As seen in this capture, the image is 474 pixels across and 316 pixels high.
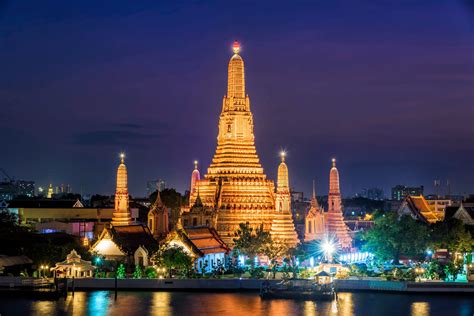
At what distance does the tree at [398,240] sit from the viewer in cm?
6328

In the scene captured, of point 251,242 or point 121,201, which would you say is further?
point 121,201

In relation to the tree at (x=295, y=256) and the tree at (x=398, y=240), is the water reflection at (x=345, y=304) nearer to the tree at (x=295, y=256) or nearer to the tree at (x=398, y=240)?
the tree at (x=295, y=256)

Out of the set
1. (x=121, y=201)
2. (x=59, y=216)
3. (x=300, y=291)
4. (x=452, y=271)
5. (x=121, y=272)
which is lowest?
(x=300, y=291)

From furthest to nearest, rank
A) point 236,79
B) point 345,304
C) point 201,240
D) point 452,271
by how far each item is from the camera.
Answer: point 236,79 → point 201,240 → point 452,271 → point 345,304

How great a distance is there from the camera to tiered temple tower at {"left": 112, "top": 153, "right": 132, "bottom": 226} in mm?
67500

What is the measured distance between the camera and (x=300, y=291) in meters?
52.2

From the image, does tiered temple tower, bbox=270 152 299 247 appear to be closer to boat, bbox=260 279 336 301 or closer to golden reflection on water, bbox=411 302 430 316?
boat, bbox=260 279 336 301

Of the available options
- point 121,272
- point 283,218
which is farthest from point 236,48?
point 121,272

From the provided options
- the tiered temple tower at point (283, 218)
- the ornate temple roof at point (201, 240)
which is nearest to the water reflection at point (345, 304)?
the ornate temple roof at point (201, 240)

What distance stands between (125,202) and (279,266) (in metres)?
12.2

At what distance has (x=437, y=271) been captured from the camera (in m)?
56.5

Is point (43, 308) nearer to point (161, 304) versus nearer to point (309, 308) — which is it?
point (161, 304)

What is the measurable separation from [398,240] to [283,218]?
7.65 m

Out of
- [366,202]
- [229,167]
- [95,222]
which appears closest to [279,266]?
[229,167]
